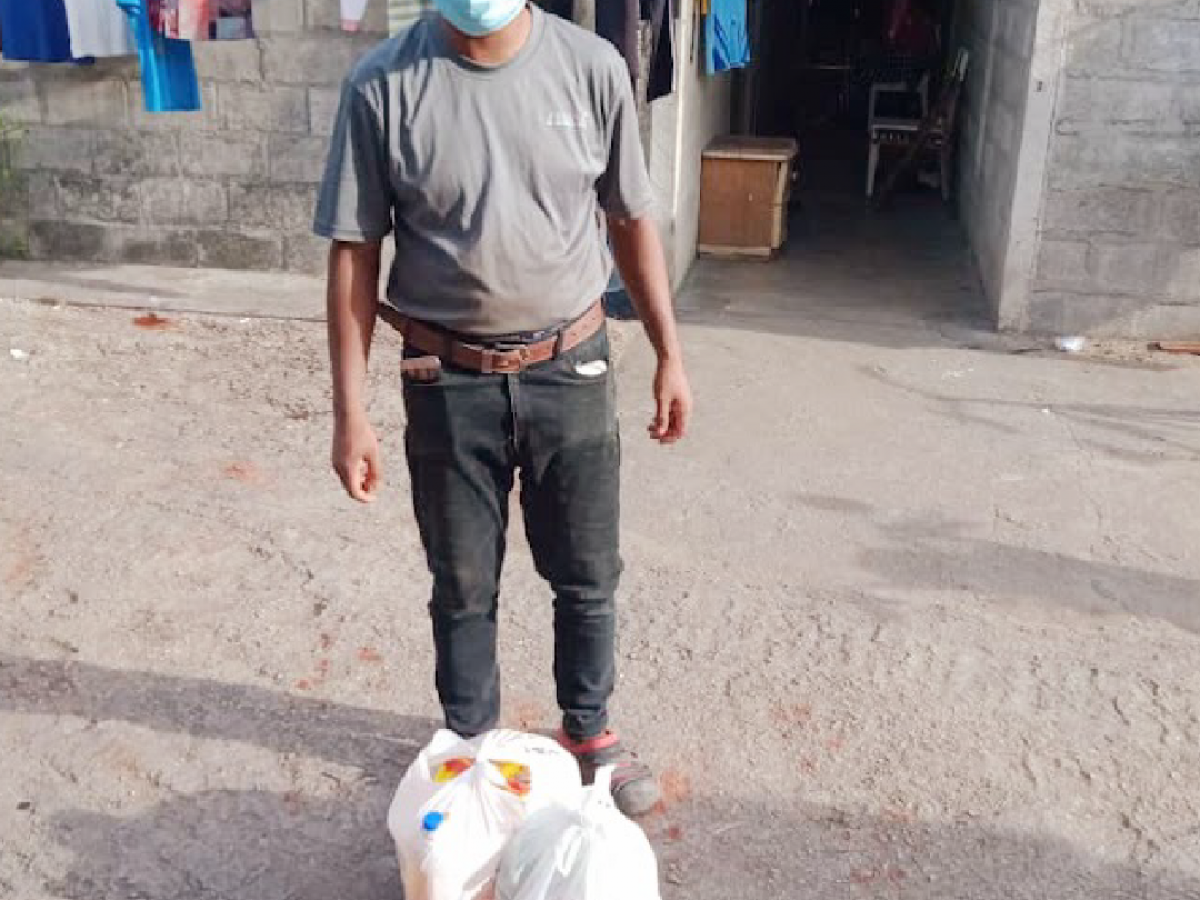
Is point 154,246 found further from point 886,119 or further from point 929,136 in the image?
point 886,119

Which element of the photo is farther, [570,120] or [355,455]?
[355,455]

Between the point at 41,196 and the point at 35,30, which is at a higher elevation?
the point at 35,30

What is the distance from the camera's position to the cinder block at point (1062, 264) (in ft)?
21.3

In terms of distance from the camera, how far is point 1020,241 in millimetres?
6543

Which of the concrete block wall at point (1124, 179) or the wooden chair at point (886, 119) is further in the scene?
the wooden chair at point (886, 119)

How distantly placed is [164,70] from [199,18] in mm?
379

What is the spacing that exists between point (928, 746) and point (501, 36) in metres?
1.94

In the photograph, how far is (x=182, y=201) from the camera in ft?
24.5

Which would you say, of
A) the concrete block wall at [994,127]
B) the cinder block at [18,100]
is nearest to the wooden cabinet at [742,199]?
the concrete block wall at [994,127]

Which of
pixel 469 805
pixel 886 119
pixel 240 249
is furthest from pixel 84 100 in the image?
pixel 886 119

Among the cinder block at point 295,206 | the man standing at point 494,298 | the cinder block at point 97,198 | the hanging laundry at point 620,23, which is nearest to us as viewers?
the man standing at point 494,298

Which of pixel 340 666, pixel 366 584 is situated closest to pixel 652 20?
pixel 366 584

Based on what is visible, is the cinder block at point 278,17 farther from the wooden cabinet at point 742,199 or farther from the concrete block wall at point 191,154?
the wooden cabinet at point 742,199

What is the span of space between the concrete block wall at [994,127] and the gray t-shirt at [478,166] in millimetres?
4437
